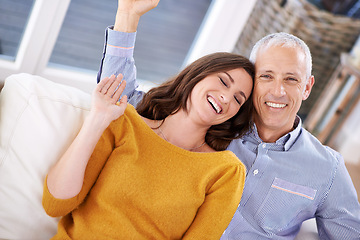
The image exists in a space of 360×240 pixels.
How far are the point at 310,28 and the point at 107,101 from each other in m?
2.47

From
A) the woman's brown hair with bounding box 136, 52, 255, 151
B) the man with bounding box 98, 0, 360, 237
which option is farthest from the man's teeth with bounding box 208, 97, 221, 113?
the man with bounding box 98, 0, 360, 237

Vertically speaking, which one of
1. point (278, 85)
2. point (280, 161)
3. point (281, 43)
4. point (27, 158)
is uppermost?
point (281, 43)

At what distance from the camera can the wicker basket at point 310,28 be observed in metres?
3.07

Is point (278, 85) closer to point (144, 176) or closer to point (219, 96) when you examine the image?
point (219, 96)

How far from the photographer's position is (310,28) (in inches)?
133

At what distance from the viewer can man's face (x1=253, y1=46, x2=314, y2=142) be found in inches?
66.2

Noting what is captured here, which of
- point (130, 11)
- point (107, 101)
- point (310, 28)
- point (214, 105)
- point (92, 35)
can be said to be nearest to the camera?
point (107, 101)

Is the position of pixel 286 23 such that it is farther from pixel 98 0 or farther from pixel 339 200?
pixel 339 200

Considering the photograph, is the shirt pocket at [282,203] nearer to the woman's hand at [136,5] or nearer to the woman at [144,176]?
the woman at [144,176]

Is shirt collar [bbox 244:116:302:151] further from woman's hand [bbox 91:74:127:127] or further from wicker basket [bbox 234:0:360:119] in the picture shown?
wicker basket [bbox 234:0:360:119]

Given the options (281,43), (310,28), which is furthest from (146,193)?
(310,28)

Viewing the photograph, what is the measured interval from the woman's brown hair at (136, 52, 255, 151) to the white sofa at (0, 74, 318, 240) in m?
0.36

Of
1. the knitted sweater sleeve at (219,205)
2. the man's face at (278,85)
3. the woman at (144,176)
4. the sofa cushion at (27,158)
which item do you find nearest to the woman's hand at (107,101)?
the woman at (144,176)

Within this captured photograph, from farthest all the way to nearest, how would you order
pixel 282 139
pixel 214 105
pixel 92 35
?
1. pixel 92 35
2. pixel 282 139
3. pixel 214 105
